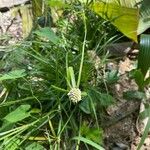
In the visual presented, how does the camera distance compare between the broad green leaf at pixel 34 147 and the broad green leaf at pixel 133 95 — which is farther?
the broad green leaf at pixel 133 95

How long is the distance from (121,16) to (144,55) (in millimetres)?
212

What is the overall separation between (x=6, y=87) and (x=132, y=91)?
0.50 metres

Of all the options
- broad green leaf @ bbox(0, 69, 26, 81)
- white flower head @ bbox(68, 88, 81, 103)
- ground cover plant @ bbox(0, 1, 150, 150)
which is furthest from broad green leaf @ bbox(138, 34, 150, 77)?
broad green leaf @ bbox(0, 69, 26, 81)

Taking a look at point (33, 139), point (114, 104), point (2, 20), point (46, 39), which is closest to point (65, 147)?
point (33, 139)

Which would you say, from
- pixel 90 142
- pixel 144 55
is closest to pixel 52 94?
pixel 90 142

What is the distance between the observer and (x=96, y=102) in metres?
1.86

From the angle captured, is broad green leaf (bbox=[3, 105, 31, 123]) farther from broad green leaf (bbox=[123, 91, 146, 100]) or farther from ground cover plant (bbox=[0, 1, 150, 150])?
broad green leaf (bbox=[123, 91, 146, 100])

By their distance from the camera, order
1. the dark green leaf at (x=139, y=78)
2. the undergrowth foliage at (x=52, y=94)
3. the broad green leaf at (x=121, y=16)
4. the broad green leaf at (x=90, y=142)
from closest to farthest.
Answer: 1. the broad green leaf at (x=90, y=142)
2. the undergrowth foliage at (x=52, y=94)
3. the dark green leaf at (x=139, y=78)
4. the broad green leaf at (x=121, y=16)

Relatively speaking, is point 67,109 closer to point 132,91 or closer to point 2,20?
point 132,91

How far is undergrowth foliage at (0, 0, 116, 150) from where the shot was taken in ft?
5.83

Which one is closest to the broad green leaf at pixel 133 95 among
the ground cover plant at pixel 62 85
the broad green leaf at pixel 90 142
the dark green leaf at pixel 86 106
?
the ground cover plant at pixel 62 85

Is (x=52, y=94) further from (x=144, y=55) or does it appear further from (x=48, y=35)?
(x=144, y=55)

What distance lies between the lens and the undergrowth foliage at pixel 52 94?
5.83ft

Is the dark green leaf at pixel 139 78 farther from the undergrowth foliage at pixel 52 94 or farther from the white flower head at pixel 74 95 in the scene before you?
the white flower head at pixel 74 95
